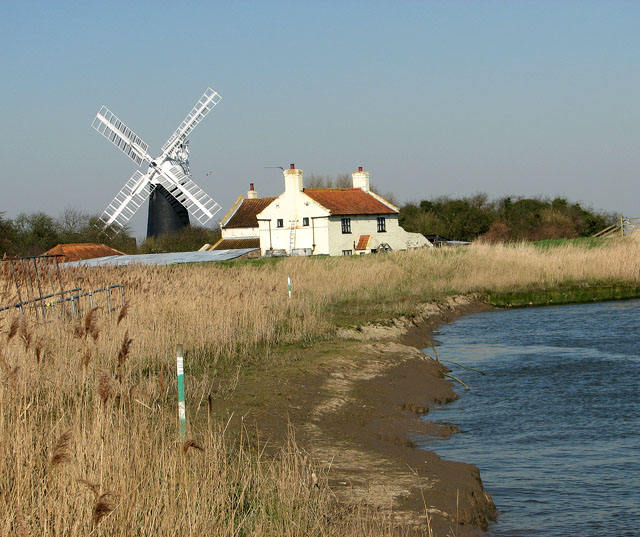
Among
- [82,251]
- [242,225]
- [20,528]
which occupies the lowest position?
[20,528]

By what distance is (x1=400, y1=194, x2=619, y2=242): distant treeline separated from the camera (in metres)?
74.9

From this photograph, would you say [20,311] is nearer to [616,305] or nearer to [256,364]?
[256,364]

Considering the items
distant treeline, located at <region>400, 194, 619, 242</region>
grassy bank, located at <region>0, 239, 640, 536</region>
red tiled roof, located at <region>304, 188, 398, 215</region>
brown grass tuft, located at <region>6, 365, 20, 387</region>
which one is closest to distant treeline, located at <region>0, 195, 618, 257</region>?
distant treeline, located at <region>400, 194, 619, 242</region>

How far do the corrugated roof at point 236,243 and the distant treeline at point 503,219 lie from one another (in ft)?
55.5

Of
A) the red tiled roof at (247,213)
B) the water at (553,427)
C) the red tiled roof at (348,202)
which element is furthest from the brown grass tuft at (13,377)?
the red tiled roof at (247,213)

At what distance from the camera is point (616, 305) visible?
105 feet

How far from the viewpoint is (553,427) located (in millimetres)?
12852

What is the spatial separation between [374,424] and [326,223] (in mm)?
48688

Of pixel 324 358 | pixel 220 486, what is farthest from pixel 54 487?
pixel 324 358

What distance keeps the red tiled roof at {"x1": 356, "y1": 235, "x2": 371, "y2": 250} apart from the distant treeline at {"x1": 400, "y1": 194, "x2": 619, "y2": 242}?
47.3ft

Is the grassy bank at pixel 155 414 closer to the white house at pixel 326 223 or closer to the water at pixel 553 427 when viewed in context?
the water at pixel 553 427

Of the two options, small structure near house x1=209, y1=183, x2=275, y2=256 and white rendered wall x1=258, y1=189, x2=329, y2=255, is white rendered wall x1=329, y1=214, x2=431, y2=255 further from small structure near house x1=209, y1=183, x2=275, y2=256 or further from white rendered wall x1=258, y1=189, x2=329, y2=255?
small structure near house x1=209, y1=183, x2=275, y2=256

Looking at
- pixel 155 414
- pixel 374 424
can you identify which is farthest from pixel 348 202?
pixel 155 414

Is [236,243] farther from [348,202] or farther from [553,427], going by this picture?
[553,427]
